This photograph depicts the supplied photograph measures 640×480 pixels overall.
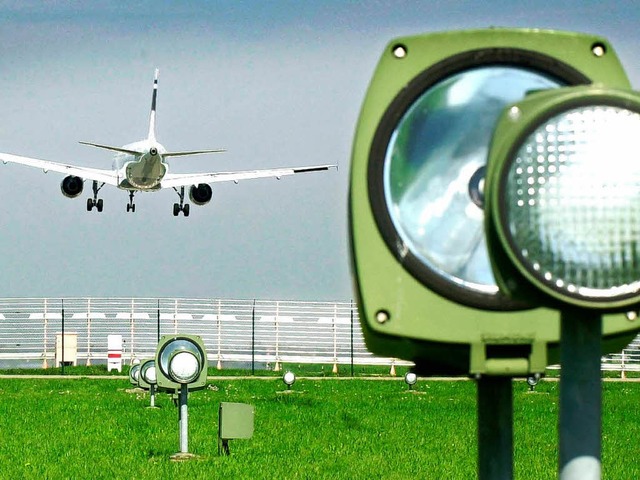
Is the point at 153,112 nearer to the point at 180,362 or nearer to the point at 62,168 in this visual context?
A: the point at 62,168

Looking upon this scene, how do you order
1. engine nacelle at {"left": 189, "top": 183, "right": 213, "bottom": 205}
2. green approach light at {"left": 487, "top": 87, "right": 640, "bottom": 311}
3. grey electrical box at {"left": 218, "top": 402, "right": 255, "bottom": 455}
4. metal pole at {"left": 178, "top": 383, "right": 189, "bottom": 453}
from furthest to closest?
engine nacelle at {"left": 189, "top": 183, "right": 213, "bottom": 205} → grey electrical box at {"left": 218, "top": 402, "right": 255, "bottom": 455} → metal pole at {"left": 178, "top": 383, "right": 189, "bottom": 453} → green approach light at {"left": 487, "top": 87, "right": 640, "bottom": 311}

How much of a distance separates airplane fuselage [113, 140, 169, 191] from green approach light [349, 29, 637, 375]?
141 ft

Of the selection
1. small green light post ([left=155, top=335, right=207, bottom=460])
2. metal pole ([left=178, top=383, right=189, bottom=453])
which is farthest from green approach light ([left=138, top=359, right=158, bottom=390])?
small green light post ([left=155, top=335, right=207, bottom=460])

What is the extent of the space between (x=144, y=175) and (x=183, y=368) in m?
34.0

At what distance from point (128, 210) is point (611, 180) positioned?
44.5m

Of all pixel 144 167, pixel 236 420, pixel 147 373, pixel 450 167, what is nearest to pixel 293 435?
pixel 147 373

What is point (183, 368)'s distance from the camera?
451 inches

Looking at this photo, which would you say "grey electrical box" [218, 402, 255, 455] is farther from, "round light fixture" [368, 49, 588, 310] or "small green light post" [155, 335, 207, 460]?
"round light fixture" [368, 49, 588, 310]

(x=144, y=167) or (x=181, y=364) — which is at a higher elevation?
(x=144, y=167)

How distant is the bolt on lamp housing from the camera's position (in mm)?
11445

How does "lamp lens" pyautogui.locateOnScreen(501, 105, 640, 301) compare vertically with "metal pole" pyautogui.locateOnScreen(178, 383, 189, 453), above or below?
above

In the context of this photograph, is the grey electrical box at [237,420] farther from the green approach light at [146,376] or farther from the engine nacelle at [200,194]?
the engine nacelle at [200,194]

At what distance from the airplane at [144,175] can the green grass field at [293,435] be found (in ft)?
67.6

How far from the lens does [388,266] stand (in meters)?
1.64
